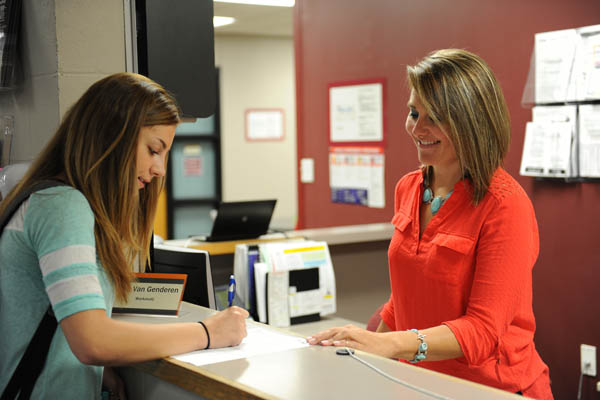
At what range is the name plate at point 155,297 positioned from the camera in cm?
188

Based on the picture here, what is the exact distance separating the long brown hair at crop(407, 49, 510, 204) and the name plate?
819mm

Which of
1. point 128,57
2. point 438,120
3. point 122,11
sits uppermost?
point 122,11

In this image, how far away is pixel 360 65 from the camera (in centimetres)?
506

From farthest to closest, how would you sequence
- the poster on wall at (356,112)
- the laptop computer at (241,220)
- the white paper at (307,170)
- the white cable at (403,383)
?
the white paper at (307,170), the poster on wall at (356,112), the laptop computer at (241,220), the white cable at (403,383)

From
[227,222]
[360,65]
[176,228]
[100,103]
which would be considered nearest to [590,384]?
[227,222]

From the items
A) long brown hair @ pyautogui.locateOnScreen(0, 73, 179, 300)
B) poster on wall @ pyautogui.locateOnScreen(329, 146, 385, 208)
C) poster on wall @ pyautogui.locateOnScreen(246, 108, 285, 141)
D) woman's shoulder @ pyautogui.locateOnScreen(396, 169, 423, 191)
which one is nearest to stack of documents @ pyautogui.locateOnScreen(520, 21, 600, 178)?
poster on wall @ pyautogui.locateOnScreen(329, 146, 385, 208)

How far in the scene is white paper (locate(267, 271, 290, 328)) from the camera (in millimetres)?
3266

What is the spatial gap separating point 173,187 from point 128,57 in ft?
20.2

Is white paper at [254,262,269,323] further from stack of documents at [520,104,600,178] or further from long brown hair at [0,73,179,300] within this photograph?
long brown hair at [0,73,179,300]

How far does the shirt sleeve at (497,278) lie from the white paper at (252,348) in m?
0.40

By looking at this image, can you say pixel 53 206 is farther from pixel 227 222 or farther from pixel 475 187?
pixel 227 222

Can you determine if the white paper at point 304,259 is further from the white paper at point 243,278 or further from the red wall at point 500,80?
the red wall at point 500,80

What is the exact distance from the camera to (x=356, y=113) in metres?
5.11

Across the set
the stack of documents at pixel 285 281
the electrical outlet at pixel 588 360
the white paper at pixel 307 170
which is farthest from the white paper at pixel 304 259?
the white paper at pixel 307 170
